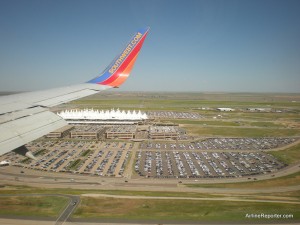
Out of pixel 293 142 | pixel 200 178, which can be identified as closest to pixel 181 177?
pixel 200 178

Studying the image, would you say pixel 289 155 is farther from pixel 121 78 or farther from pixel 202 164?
pixel 121 78

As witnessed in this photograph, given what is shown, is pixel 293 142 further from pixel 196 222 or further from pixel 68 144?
pixel 68 144

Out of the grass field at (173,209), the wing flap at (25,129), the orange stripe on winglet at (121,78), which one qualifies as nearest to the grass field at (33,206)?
the grass field at (173,209)

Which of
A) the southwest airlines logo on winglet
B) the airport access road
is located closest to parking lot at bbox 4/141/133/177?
the airport access road

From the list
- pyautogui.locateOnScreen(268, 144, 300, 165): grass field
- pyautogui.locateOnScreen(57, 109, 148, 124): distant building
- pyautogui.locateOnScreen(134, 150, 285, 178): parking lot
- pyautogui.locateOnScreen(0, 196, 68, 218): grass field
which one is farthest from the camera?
pyautogui.locateOnScreen(57, 109, 148, 124): distant building

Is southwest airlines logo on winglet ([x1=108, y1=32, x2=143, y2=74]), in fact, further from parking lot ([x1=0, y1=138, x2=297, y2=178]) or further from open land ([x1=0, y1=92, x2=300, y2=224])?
parking lot ([x1=0, y1=138, x2=297, y2=178])

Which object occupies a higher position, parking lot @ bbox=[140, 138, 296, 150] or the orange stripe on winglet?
the orange stripe on winglet

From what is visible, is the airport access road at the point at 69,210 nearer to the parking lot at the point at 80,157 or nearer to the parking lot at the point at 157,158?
the parking lot at the point at 80,157
